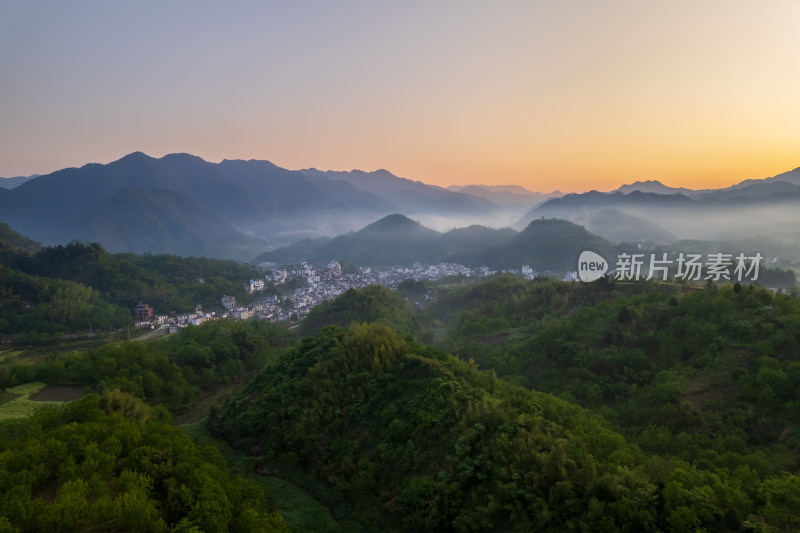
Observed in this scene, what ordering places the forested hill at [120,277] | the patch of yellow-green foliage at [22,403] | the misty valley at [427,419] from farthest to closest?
the forested hill at [120,277], the patch of yellow-green foliage at [22,403], the misty valley at [427,419]

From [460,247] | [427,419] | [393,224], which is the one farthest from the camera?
[393,224]

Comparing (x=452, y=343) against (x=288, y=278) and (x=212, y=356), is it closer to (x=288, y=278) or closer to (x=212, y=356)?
(x=212, y=356)

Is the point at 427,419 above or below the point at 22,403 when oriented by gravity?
above

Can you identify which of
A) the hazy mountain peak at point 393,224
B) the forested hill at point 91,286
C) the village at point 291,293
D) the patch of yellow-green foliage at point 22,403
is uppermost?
the hazy mountain peak at point 393,224

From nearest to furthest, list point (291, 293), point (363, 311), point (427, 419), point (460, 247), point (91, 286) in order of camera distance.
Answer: point (427, 419)
point (363, 311)
point (91, 286)
point (291, 293)
point (460, 247)

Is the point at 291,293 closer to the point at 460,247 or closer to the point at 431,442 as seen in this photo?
the point at 431,442

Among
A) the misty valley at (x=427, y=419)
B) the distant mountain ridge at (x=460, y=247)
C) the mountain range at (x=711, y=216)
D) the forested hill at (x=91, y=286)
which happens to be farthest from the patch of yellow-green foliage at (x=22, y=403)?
the mountain range at (x=711, y=216)

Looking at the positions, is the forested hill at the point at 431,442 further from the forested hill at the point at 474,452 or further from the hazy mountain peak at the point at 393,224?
the hazy mountain peak at the point at 393,224

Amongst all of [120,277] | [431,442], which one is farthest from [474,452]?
[120,277]
